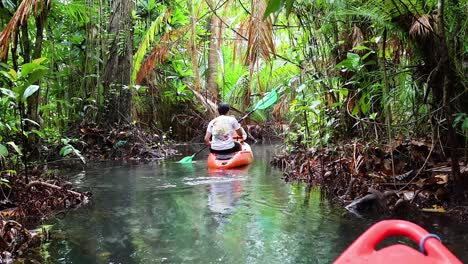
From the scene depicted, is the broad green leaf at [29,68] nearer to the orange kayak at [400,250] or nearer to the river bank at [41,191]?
the river bank at [41,191]

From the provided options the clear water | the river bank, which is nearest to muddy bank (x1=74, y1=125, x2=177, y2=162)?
the river bank

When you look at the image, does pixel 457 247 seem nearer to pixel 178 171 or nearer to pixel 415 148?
pixel 415 148

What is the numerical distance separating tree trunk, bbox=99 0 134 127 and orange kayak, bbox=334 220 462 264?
9.38 m

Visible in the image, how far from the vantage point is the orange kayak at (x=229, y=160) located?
8555 millimetres

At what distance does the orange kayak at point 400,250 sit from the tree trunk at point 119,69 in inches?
369

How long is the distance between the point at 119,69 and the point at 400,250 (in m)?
9.90

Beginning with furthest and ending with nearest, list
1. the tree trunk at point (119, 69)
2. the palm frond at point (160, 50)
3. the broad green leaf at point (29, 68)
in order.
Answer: the tree trunk at point (119, 69) < the palm frond at point (160, 50) < the broad green leaf at point (29, 68)

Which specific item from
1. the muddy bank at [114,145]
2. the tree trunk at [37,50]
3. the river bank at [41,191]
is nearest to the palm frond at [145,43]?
the muddy bank at [114,145]

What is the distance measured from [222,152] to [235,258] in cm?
568

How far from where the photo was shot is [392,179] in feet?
16.0

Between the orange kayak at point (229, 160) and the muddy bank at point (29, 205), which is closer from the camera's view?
the muddy bank at point (29, 205)

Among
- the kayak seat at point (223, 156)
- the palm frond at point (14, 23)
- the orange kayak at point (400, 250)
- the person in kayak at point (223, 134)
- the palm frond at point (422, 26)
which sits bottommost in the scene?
the kayak seat at point (223, 156)

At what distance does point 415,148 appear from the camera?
4.79 metres

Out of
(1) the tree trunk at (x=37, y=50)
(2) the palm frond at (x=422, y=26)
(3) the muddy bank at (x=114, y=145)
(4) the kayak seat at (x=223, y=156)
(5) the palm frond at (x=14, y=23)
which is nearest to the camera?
(2) the palm frond at (x=422, y=26)
